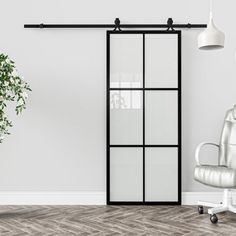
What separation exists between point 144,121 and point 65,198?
4.20 feet

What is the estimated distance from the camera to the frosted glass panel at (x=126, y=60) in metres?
4.34

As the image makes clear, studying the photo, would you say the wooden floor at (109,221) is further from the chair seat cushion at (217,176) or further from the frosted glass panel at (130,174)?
the chair seat cushion at (217,176)

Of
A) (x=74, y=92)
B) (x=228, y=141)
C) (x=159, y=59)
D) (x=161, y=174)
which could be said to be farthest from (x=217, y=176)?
(x=74, y=92)

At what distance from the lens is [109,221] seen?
3.61 meters

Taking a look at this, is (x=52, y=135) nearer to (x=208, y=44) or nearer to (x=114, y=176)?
(x=114, y=176)

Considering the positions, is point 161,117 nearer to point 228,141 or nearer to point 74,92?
point 228,141

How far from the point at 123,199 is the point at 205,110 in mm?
1411

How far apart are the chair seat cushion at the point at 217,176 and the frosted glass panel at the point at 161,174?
621 mm

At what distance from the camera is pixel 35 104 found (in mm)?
4348

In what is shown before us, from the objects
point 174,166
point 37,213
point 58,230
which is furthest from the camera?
point 174,166

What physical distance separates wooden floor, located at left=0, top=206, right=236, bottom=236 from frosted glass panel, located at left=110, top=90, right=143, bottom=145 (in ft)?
2.63

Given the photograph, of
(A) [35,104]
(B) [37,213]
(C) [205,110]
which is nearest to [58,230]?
(B) [37,213]

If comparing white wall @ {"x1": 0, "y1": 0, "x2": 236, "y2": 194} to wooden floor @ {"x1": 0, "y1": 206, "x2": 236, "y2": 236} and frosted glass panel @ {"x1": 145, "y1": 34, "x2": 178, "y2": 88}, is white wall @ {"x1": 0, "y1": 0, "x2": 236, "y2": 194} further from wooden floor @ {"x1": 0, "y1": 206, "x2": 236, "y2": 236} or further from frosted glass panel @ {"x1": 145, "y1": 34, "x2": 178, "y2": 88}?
wooden floor @ {"x1": 0, "y1": 206, "x2": 236, "y2": 236}

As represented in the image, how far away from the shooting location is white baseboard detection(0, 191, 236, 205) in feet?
14.2
